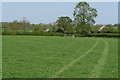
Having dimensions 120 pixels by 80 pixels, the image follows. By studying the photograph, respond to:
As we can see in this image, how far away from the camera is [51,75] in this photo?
8.84 metres

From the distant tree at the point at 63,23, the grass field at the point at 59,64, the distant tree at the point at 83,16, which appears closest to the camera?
the grass field at the point at 59,64

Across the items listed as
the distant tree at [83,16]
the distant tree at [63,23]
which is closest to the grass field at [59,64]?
the distant tree at [83,16]

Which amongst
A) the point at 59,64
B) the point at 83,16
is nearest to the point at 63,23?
the point at 83,16

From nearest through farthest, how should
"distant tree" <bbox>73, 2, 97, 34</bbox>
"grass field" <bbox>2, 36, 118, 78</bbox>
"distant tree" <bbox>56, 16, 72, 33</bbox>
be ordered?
"grass field" <bbox>2, 36, 118, 78</bbox> < "distant tree" <bbox>73, 2, 97, 34</bbox> < "distant tree" <bbox>56, 16, 72, 33</bbox>

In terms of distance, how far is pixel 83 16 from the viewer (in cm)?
8588

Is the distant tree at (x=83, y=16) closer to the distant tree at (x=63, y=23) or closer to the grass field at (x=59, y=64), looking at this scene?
the distant tree at (x=63, y=23)

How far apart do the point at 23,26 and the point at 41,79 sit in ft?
344

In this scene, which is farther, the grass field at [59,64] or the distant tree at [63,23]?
the distant tree at [63,23]

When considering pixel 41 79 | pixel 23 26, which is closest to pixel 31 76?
pixel 41 79

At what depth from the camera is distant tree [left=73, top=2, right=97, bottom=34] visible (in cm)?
8386

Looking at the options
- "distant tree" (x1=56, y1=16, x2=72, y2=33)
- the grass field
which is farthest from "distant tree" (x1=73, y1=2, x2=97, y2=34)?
the grass field

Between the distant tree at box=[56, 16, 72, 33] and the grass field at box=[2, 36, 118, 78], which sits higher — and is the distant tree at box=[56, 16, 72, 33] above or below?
above

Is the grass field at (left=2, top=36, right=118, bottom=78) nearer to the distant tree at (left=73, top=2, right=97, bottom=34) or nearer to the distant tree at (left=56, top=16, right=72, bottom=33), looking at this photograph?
the distant tree at (left=73, top=2, right=97, bottom=34)

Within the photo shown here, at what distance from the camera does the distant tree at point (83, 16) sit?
8386 centimetres
